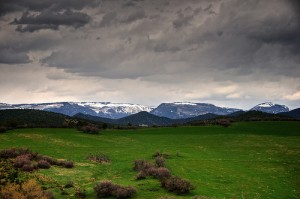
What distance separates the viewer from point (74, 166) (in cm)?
5491

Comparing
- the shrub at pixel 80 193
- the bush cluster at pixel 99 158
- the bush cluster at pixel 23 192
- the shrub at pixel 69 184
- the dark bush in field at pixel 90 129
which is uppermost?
the dark bush in field at pixel 90 129

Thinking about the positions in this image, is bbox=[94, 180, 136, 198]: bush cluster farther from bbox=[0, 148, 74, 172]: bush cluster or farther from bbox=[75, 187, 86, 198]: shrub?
bbox=[0, 148, 74, 172]: bush cluster

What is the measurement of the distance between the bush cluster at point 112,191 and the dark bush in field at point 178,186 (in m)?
4.69

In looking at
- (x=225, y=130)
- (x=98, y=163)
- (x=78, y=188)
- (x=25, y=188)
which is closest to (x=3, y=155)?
(x=98, y=163)

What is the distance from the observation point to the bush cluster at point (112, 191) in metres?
36.4

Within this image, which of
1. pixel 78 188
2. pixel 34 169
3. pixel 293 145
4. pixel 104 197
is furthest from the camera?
pixel 293 145

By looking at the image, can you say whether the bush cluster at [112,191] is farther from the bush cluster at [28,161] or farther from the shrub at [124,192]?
the bush cluster at [28,161]

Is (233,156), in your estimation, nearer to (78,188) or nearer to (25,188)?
(78,188)

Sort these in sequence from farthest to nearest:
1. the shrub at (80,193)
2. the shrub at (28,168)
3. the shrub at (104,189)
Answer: the shrub at (28,168), the shrub at (80,193), the shrub at (104,189)

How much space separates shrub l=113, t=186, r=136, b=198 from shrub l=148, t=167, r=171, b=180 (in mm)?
6932

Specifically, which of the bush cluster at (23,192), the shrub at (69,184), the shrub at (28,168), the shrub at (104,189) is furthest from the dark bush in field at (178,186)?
the shrub at (28,168)

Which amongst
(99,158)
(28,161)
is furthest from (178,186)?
(99,158)

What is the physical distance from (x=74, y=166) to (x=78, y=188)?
14.8 metres

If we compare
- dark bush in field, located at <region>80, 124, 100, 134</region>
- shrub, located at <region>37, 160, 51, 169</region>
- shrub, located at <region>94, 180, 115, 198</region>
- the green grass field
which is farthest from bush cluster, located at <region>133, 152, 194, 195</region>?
dark bush in field, located at <region>80, 124, 100, 134</region>
